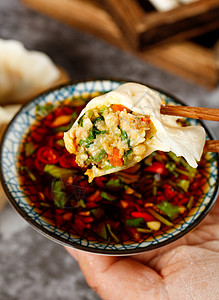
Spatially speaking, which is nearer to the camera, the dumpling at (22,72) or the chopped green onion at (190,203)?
the chopped green onion at (190,203)

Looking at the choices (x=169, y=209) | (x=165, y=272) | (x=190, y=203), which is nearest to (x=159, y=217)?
(x=169, y=209)

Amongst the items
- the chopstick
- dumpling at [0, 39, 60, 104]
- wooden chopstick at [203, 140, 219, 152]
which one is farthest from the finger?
dumpling at [0, 39, 60, 104]

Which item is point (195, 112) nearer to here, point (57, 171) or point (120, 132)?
point (120, 132)

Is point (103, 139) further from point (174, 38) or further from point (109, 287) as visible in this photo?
point (174, 38)

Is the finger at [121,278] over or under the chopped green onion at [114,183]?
under

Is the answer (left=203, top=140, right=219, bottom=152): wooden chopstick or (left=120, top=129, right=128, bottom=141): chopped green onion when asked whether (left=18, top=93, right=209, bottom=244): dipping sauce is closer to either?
(left=203, top=140, right=219, bottom=152): wooden chopstick

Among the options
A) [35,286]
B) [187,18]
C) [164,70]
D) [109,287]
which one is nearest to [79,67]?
[164,70]

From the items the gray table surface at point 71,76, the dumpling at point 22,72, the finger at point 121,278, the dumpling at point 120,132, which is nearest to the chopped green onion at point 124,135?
the dumpling at point 120,132

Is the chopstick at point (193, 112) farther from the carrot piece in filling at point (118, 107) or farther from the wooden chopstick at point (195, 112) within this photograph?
the carrot piece in filling at point (118, 107)
